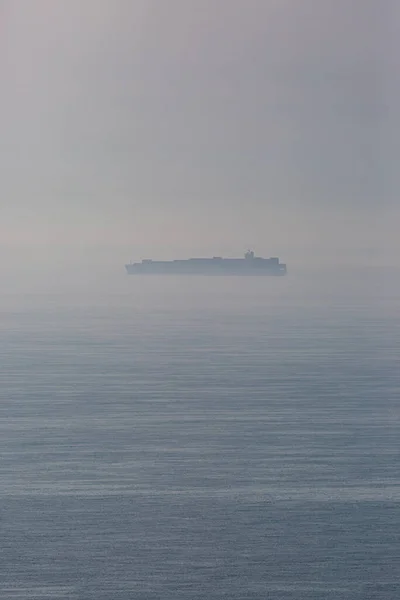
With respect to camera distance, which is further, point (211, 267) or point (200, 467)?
point (211, 267)

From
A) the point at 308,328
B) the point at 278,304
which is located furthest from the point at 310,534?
the point at 278,304

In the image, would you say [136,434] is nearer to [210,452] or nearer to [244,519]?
[210,452]

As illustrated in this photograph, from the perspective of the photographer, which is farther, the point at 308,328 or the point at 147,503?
the point at 308,328

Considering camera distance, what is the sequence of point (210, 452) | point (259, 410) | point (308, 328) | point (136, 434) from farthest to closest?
1. point (308, 328)
2. point (259, 410)
3. point (136, 434)
4. point (210, 452)

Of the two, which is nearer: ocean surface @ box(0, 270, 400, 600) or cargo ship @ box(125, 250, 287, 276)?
ocean surface @ box(0, 270, 400, 600)
